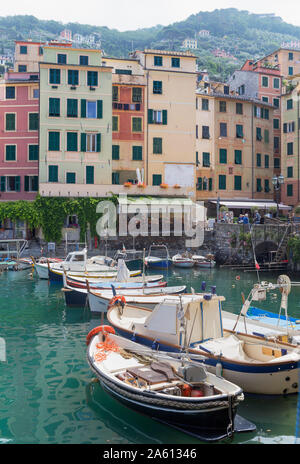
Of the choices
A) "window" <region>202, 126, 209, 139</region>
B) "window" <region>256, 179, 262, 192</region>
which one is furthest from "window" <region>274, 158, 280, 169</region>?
"window" <region>202, 126, 209, 139</region>

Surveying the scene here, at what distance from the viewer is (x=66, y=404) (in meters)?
11.4

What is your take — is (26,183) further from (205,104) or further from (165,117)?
(205,104)

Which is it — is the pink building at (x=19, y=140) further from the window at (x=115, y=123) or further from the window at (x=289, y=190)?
the window at (x=289, y=190)

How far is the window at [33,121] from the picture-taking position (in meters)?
45.2

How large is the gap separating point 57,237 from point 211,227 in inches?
609

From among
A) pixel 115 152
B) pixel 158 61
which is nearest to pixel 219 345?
pixel 115 152

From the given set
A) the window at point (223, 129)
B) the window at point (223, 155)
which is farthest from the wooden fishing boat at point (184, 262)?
the window at point (223, 129)

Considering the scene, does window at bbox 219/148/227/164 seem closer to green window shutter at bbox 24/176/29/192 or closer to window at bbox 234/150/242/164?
window at bbox 234/150/242/164

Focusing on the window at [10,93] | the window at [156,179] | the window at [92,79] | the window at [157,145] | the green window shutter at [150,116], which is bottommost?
the window at [156,179]

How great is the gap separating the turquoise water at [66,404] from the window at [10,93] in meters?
31.9

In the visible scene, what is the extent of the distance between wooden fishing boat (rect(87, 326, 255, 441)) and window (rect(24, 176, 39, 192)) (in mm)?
35765

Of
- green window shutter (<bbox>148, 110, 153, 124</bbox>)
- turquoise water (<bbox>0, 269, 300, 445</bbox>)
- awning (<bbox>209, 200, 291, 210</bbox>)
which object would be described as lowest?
turquoise water (<bbox>0, 269, 300, 445</bbox>)

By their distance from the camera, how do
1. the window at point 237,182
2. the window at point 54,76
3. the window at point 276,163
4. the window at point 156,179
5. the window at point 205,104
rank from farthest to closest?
the window at point 276,163 → the window at point 237,182 → the window at point 205,104 → the window at point 156,179 → the window at point 54,76

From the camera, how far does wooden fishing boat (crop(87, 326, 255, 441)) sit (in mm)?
9391
